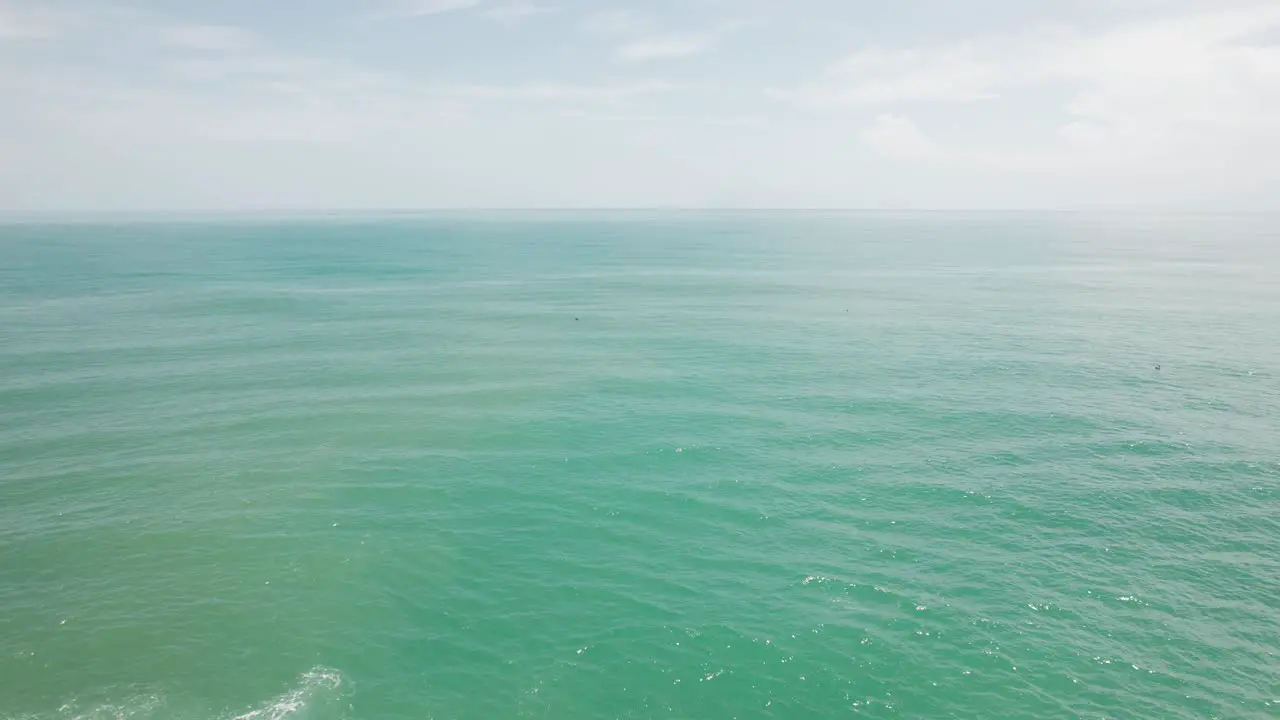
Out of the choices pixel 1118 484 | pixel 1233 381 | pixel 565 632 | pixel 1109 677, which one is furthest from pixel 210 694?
pixel 1233 381

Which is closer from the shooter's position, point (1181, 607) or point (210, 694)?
point (210, 694)

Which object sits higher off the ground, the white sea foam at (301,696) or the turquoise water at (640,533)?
the turquoise water at (640,533)

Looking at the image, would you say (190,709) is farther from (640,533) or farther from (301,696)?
(640,533)

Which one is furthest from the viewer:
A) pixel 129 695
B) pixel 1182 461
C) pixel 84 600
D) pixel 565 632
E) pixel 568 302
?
pixel 568 302

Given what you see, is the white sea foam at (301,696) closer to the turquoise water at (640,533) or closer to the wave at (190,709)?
the wave at (190,709)

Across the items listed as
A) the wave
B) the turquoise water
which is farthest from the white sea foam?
the turquoise water

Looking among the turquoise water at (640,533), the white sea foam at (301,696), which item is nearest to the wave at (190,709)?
the white sea foam at (301,696)

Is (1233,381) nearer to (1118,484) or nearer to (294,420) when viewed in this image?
(1118,484)

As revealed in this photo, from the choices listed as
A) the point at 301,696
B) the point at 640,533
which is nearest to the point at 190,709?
the point at 301,696
